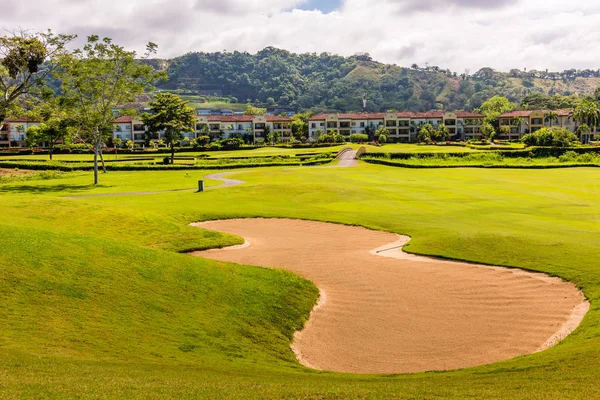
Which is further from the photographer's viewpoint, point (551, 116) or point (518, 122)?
point (518, 122)

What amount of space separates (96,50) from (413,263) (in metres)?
50.6

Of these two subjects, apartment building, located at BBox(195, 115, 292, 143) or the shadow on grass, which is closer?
the shadow on grass

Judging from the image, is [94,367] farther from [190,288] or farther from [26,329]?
[190,288]

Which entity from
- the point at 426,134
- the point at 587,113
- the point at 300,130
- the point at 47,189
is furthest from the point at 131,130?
the point at 587,113

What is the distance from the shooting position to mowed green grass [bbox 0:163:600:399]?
1045 centimetres

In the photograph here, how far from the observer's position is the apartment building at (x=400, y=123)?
19400cm

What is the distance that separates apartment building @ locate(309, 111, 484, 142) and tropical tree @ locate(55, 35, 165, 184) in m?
128

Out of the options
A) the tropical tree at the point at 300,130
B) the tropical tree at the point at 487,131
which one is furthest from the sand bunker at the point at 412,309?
the tropical tree at the point at 487,131

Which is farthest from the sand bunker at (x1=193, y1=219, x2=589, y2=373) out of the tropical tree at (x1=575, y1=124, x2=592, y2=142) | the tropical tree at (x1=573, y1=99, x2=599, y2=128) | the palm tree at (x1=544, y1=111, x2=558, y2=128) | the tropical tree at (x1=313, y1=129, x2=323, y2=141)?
the palm tree at (x1=544, y1=111, x2=558, y2=128)

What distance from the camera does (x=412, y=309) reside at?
67.1 ft

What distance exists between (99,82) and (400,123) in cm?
14381

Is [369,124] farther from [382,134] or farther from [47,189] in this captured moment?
[47,189]

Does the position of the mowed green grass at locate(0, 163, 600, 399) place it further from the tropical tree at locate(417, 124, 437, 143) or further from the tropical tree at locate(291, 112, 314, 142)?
the tropical tree at locate(291, 112, 314, 142)

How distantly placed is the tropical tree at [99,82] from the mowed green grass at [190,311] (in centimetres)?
3098
